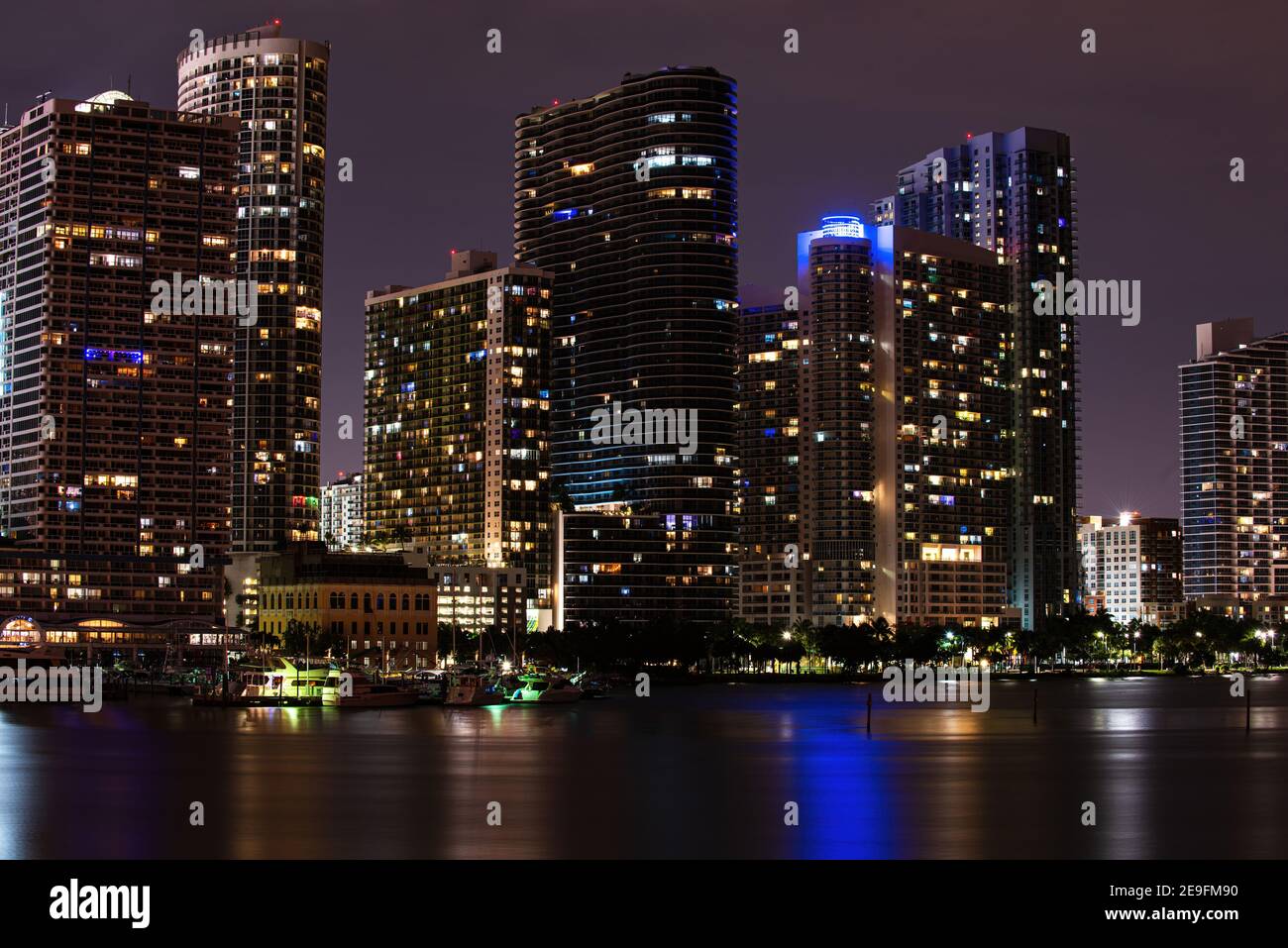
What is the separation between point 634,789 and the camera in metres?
101

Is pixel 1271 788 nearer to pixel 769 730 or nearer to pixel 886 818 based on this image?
pixel 886 818

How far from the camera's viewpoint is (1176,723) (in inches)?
6880

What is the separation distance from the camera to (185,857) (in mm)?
72750

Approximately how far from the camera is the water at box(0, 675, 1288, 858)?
78.8 m

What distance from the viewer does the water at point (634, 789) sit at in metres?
78.8
